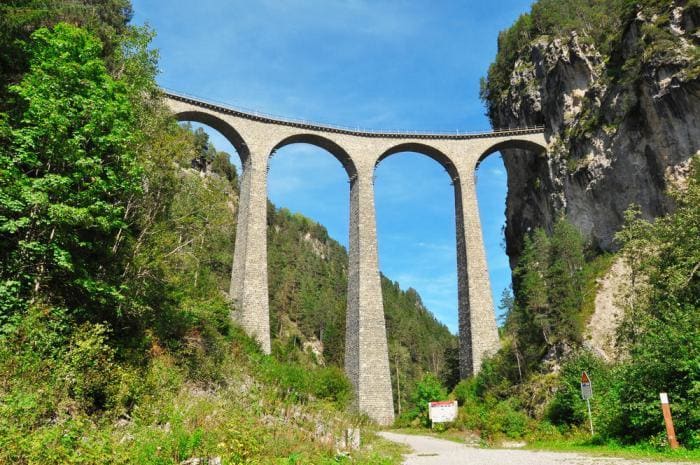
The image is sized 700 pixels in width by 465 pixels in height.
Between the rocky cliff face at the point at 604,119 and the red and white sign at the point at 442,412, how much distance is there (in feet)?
50.9

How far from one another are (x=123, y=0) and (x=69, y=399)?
34961mm

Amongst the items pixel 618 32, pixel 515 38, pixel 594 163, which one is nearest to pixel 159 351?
pixel 594 163

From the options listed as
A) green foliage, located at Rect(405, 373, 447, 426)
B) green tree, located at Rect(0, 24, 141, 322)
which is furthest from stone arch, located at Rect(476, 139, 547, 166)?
green tree, located at Rect(0, 24, 141, 322)

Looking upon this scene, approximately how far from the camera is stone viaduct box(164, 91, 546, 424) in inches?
1180

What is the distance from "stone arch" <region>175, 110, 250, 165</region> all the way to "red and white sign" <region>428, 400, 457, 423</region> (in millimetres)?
19412

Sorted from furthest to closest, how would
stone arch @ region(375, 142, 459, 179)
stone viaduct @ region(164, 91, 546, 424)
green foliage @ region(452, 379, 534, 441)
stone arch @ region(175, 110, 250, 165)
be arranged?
1. stone arch @ region(375, 142, 459, 179)
2. stone arch @ region(175, 110, 250, 165)
3. stone viaduct @ region(164, 91, 546, 424)
4. green foliage @ region(452, 379, 534, 441)

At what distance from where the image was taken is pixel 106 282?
12883 mm

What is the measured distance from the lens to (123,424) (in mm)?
10258

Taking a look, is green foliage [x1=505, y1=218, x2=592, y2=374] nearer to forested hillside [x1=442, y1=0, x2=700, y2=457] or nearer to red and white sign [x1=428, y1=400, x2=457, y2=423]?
forested hillside [x1=442, y1=0, x2=700, y2=457]

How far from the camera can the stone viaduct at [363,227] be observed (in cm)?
2998

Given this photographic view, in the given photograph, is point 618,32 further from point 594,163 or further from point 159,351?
point 159,351

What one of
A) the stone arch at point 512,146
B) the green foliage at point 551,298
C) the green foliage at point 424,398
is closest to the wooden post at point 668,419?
the green foliage at point 551,298

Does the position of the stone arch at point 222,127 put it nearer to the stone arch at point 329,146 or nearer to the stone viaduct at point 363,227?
the stone viaduct at point 363,227

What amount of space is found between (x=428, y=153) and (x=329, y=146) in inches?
316
